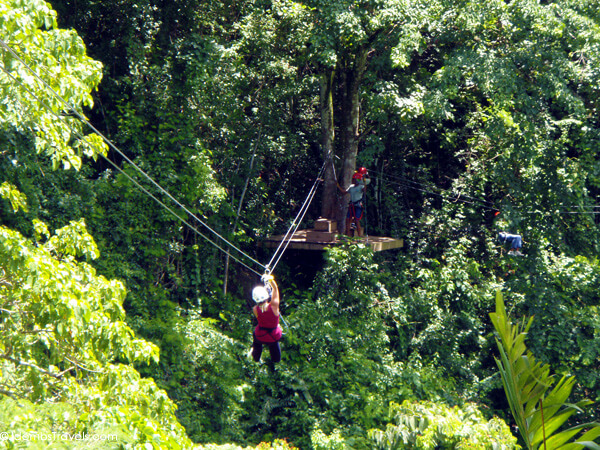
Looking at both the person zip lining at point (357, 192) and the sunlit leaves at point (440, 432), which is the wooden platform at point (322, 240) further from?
the sunlit leaves at point (440, 432)

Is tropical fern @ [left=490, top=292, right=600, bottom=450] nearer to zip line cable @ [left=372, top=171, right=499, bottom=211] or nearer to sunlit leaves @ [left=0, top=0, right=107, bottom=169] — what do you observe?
sunlit leaves @ [left=0, top=0, right=107, bottom=169]

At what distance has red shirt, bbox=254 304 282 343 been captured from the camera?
7145mm

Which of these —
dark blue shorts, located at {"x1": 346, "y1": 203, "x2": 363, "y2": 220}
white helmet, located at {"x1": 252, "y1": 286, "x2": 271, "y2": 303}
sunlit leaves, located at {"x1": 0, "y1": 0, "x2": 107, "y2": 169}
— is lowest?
white helmet, located at {"x1": 252, "y1": 286, "x2": 271, "y2": 303}

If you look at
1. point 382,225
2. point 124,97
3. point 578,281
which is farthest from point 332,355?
point 124,97

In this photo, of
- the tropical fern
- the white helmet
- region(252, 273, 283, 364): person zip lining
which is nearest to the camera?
the tropical fern

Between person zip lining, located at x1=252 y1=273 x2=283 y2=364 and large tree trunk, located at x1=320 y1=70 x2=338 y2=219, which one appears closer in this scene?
person zip lining, located at x1=252 y1=273 x2=283 y2=364

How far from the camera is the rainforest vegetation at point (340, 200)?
343 inches

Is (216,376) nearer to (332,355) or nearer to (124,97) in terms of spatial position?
(332,355)

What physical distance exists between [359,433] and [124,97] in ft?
23.2

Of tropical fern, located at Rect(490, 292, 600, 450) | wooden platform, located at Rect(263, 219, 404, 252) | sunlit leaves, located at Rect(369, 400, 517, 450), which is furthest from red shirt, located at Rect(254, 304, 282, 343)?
tropical fern, located at Rect(490, 292, 600, 450)

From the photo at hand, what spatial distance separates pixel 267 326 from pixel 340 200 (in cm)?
524

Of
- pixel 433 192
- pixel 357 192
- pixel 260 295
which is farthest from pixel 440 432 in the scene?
pixel 433 192

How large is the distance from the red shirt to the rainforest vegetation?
141 centimetres

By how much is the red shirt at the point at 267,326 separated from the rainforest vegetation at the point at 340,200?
1.41 m
